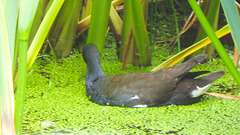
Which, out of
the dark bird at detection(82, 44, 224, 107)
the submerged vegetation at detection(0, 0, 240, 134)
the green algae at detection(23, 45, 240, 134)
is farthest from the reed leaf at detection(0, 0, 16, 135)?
the dark bird at detection(82, 44, 224, 107)

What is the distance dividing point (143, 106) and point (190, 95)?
266mm

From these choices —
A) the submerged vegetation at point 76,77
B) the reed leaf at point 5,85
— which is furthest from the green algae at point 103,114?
the reed leaf at point 5,85

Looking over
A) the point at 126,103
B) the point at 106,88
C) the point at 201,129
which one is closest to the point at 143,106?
the point at 126,103

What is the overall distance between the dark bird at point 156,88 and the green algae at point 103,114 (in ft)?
0.14

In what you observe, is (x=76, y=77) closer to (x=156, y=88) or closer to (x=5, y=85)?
(x=156, y=88)

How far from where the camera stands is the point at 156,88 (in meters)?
2.14

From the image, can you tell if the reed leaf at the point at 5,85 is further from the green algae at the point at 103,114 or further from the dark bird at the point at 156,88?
the dark bird at the point at 156,88

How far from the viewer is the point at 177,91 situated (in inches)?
85.7

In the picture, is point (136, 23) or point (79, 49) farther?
point (79, 49)

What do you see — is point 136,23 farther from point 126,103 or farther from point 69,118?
point 69,118

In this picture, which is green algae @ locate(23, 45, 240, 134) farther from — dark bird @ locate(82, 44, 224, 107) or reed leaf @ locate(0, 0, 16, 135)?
reed leaf @ locate(0, 0, 16, 135)

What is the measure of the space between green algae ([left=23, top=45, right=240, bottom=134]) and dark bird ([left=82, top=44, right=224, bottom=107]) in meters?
0.04

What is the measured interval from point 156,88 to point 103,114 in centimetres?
32

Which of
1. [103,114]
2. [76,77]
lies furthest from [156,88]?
[76,77]
